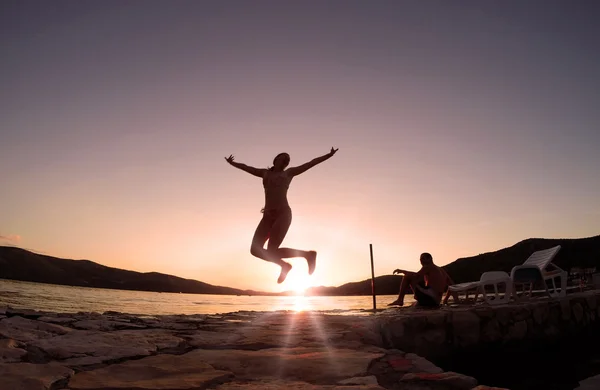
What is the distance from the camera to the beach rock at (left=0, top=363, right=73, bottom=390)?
1955 millimetres

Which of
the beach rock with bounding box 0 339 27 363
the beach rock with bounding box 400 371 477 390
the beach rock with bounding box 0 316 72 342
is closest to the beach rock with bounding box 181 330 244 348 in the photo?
the beach rock with bounding box 0 316 72 342

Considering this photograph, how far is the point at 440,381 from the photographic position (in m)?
2.17

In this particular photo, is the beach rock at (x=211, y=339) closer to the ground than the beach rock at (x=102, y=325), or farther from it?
closer to the ground

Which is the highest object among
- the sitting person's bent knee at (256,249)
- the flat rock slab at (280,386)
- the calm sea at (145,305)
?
the sitting person's bent knee at (256,249)

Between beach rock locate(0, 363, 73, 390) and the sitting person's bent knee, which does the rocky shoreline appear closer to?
beach rock locate(0, 363, 73, 390)

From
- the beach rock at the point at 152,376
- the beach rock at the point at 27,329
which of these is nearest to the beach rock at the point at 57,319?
the beach rock at the point at 27,329

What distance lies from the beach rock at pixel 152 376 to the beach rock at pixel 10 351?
0.51m

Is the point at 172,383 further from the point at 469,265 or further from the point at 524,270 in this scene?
the point at 469,265

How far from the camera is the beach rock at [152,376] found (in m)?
2.09

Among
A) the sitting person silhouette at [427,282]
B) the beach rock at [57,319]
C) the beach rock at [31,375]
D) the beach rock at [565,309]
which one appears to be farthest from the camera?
the sitting person silhouette at [427,282]

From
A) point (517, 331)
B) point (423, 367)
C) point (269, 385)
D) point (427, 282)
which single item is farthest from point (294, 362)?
point (427, 282)

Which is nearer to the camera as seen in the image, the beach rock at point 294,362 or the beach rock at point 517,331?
the beach rock at point 294,362

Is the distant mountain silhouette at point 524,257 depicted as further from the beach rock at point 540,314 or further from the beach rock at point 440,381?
the beach rock at point 440,381

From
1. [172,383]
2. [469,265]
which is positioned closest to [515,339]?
[172,383]
